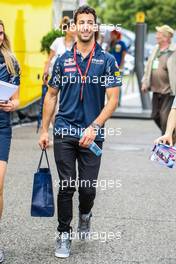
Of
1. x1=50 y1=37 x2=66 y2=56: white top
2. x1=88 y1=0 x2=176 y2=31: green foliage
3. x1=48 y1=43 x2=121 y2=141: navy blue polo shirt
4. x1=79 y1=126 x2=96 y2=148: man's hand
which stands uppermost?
x1=48 y1=43 x2=121 y2=141: navy blue polo shirt

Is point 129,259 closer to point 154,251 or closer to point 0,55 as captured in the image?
point 154,251

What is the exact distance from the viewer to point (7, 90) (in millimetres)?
5270

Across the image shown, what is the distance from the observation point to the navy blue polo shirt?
543 centimetres

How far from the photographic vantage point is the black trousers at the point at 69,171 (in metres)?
5.51

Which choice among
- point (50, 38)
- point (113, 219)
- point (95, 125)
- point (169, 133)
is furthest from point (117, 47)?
point (169, 133)

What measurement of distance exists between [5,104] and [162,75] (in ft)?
17.2

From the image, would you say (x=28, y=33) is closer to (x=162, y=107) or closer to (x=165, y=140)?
(x=162, y=107)

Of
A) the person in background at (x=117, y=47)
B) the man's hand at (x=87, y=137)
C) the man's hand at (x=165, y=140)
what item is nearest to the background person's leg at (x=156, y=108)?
the man's hand at (x=87, y=137)

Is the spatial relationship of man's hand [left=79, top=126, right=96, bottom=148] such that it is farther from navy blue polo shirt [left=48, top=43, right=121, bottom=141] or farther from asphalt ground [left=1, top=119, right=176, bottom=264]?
asphalt ground [left=1, top=119, right=176, bottom=264]

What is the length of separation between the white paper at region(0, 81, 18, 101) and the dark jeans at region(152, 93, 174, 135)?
500cm

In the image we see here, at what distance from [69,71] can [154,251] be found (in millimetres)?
1582

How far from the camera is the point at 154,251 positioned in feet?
18.7

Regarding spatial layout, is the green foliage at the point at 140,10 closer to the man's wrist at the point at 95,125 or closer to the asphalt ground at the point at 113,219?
the asphalt ground at the point at 113,219

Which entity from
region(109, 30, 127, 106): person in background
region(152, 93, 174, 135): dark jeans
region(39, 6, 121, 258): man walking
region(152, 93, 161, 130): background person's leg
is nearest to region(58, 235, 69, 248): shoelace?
region(39, 6, 121, 258): man walking
